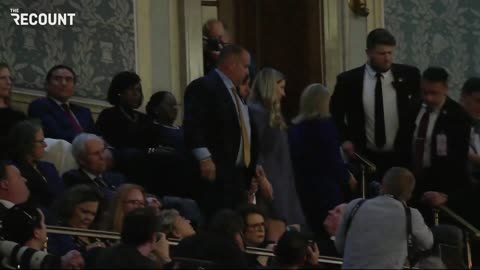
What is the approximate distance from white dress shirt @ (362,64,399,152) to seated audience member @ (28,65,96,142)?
228cm

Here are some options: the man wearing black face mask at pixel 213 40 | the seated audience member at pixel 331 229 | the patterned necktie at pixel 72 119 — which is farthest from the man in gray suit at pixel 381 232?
the man wearing black face mask at pixel 213 40

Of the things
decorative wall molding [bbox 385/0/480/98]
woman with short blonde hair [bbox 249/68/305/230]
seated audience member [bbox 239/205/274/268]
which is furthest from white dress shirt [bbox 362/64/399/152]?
decorative wall molding [bbox 385/0/480/98]

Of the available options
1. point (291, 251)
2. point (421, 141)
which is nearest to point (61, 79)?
point (421, 141)

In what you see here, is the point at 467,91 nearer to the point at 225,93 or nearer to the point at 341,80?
the point at 341,80

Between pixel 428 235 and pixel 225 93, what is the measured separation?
87.0 inches

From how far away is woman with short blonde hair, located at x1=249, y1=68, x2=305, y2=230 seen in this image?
52.8ft

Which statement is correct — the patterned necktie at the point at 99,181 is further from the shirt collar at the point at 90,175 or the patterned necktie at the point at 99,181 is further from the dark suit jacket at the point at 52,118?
the dark suit jacket at the point at 52,118

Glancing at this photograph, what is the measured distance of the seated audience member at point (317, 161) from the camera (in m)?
16.2

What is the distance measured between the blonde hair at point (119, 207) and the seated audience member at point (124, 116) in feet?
6.68

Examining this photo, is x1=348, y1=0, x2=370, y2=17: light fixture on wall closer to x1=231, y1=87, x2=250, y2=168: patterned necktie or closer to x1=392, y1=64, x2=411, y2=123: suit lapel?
x1=392, y1=64, x2=411, y2=123: suit lapel

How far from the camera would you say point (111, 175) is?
1581 cm

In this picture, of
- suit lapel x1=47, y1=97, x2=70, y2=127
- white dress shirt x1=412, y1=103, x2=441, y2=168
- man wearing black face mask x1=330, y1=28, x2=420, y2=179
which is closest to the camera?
suit lapel x1=47, y1=97, x2=70, y2=127

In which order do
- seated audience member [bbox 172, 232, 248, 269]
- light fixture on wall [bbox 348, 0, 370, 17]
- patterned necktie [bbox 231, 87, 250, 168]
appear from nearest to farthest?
1. seated audience member [bbox 172, 232, 248, 269]
2. patterned necktie [bbox 231, 87, 250, 168]
3. light fixture on wall [bbox 348, 0, 370, 17]

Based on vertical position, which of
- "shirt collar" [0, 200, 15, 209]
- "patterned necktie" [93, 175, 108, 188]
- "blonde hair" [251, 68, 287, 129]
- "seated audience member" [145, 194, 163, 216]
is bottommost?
"seated audience member" [145, 194, 163, 216]
